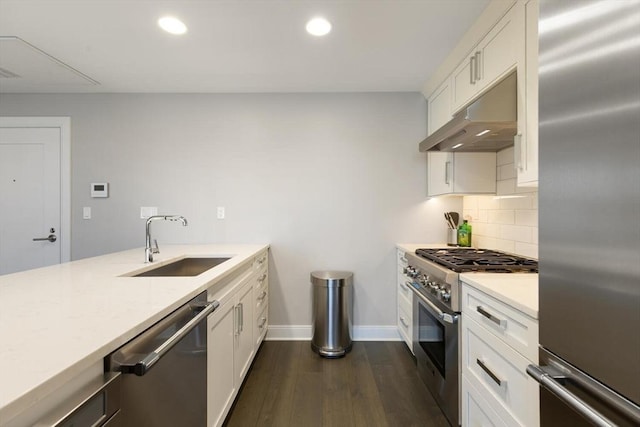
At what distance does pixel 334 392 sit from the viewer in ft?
6.17

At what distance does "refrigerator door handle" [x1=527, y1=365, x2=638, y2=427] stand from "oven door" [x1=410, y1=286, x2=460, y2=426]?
2.24ft

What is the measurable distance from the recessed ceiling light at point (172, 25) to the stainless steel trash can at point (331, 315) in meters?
2.04

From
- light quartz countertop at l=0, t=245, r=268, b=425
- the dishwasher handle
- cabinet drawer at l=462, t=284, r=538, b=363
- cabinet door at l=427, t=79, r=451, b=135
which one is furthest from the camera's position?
cabinet door at l=427, t=79, r=451, b=135

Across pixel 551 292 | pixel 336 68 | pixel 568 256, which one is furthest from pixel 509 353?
pixel 336 68

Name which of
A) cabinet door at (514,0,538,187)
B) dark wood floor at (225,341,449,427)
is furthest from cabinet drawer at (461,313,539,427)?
cabinet door at (514,0,538,187)

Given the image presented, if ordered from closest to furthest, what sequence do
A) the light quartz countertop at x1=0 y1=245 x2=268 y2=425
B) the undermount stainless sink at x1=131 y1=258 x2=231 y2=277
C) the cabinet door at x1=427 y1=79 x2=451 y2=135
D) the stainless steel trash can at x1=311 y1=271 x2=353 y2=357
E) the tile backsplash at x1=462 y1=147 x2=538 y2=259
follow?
1. the light quartz countertop at x1=0 y1=245 x2=268 y2=425
2. the tile backsplash at x1=462 y1=147 x2=538 y2=259
3. the undermount stainless sink at x1=131 y1=258 x2=231 y2=277
4. the cabinet door at x1=427 y1=79 x2=451 y2=135
5. the stainless steel trash can at x1=311 y1=271 x2=353 y2=357

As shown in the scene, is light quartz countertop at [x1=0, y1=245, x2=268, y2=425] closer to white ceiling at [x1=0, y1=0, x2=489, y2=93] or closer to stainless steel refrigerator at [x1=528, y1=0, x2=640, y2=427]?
stainless steel refrigerator at [x1=528, y1=0, x2=640, y2=427]

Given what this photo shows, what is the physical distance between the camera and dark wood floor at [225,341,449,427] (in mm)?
1648

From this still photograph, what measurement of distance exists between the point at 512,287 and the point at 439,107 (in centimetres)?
177

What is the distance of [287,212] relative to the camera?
8.92 feet

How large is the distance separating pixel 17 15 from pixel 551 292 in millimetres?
2939

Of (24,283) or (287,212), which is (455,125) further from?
(24,283)

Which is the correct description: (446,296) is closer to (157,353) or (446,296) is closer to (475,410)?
(475,410)

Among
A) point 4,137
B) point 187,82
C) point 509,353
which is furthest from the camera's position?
point 4,137
